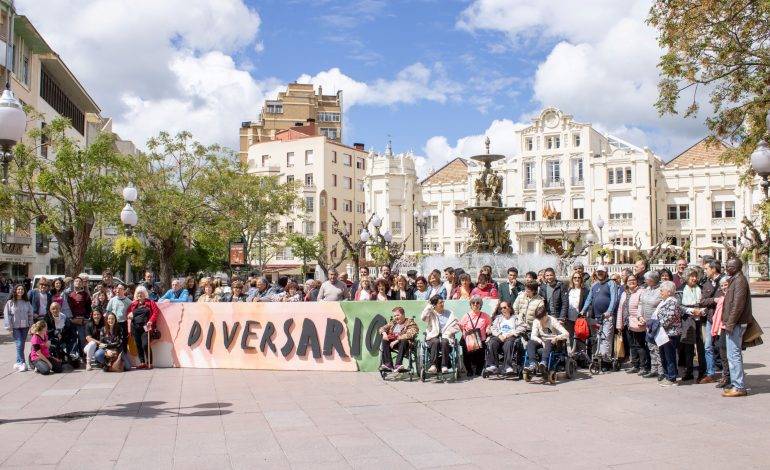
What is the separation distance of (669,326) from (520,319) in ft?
7.29

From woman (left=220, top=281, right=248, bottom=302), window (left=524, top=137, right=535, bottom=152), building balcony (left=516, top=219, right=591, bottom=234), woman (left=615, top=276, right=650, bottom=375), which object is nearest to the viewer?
woman (left=615, top=276, right=650, bottom=375)

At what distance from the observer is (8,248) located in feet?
141

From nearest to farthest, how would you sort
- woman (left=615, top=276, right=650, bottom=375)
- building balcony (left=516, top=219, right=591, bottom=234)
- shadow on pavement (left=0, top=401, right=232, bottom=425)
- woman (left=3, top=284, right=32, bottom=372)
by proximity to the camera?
1. shadow on pavement (left=0, top=401, right=232, bottom=425)
2. woman (left=615, top=276, right=650, bottom=375)
3. woman (left=3, top=284, right=32, bottom=372)
4. building balcony (left=516, top=219, right=591, bottom=234)

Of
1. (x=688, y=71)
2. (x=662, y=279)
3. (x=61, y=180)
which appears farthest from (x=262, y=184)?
(x=662, y=279)

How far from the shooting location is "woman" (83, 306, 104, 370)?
1319 centimetres

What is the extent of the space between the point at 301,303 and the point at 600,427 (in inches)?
256

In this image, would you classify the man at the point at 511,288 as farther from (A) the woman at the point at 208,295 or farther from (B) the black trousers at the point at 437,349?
(A) the woman at the point at 208,295

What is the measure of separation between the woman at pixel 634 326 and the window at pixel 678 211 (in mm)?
55453

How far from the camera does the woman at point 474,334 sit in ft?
38.4

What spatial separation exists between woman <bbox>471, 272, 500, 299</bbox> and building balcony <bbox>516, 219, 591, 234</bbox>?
170 ft

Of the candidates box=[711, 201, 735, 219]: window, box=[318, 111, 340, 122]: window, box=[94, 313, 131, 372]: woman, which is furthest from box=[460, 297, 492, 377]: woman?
box=[318, 111, 340, 122]: window

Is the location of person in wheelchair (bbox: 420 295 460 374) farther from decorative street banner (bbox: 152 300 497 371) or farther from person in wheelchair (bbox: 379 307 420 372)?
decorative street banner (bbox: 152 300 497 371)

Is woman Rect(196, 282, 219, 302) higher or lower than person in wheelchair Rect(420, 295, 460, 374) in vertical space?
higher

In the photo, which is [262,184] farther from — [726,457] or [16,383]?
[726,457]
